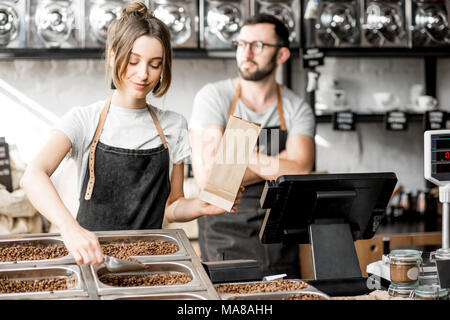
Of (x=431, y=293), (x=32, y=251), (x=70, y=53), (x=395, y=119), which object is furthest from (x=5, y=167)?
(x=431, y=293)

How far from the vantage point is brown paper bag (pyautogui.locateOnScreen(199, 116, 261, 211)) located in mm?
1479

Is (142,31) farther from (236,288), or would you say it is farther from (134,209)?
(236,288)

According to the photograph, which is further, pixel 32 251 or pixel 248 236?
pixel 248 236

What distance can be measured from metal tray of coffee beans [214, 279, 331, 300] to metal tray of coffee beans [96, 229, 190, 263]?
17cm

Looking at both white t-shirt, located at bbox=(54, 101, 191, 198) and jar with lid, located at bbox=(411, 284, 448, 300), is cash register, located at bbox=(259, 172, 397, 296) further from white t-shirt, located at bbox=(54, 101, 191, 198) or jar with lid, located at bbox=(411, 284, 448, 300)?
white t-shirt, located at bbox=(54, 101, 191, 198)

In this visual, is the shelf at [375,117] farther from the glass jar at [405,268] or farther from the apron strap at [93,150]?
the glass jar at [405,268]

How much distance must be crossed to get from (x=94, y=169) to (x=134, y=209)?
0.66 feet

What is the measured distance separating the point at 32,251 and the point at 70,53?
2.01 meters

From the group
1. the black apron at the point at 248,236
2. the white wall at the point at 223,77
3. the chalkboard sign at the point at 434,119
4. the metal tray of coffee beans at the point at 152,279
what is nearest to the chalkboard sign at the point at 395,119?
the chalkboard sign at the point at 434,119

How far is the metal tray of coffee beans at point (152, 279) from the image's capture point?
4.14ft

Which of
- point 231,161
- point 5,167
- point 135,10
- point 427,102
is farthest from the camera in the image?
point 427,102

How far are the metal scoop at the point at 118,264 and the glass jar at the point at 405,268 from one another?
25.5 inches

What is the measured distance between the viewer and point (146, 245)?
164 cm

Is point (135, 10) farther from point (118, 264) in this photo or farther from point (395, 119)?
point (395, 119)
